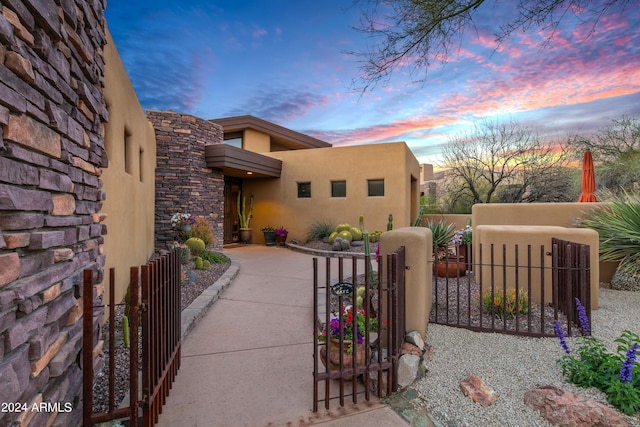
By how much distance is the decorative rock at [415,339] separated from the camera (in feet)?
10.1

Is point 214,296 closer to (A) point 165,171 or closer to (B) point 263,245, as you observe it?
(A) point 165,171

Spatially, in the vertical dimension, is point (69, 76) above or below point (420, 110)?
below

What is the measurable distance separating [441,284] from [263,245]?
28.5ft

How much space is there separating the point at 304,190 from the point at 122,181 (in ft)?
28.9

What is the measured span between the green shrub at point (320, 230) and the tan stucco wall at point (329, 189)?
0.65 feet

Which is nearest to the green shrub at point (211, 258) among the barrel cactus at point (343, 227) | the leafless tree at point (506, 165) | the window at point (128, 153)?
the window at point (128, 153)

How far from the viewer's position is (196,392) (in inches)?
101

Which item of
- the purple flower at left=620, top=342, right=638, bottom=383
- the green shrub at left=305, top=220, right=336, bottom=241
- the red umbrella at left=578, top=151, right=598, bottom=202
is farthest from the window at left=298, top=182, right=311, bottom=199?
the purple flower at left=620, top=342, right=638, bottom=383

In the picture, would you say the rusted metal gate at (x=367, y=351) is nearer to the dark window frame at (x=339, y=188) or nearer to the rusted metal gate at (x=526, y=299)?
the rusted metal gate at (x=526, y=299)

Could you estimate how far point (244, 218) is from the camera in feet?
44.4

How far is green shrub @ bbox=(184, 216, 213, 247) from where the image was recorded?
871cm

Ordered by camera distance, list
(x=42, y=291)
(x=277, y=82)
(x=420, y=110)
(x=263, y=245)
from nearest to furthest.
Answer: (x=42, y=291) → (x=420, y=110) → (x=277, y=82) → (x=263, y=245)

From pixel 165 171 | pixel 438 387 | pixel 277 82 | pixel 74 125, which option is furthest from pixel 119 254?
pixel 277 82

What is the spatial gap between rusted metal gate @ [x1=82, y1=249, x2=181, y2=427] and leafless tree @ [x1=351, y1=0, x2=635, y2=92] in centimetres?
352
